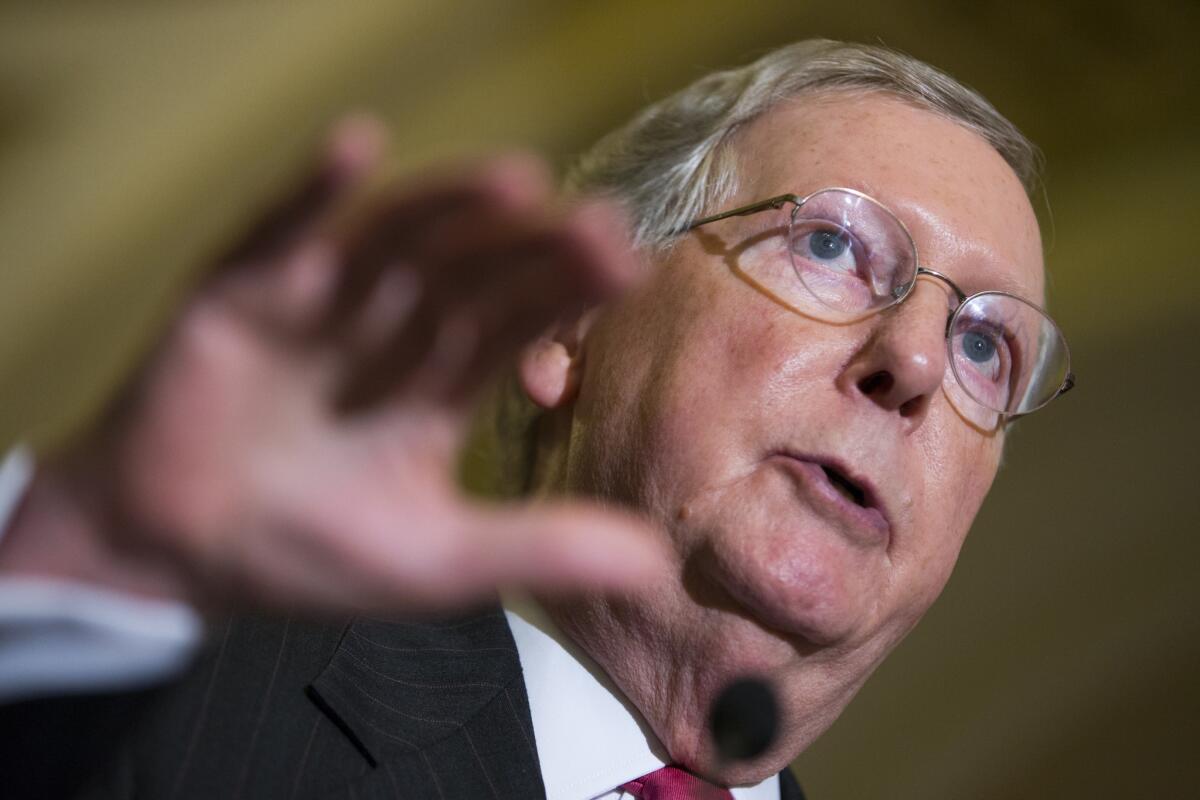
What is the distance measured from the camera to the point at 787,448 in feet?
5.00

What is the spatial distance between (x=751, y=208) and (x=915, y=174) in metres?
0.27

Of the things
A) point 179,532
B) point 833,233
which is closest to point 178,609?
point 179,532

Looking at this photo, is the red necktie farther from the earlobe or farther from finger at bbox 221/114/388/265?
finger at bbox 221/114/388/265

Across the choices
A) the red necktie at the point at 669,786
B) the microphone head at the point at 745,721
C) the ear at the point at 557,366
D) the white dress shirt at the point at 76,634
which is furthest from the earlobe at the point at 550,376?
the white dress shirt at the point at 76,634

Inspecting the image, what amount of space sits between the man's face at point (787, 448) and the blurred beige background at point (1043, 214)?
2.21 metres

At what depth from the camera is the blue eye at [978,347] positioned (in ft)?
5.88

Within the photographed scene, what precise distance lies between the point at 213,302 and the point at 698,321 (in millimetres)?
970

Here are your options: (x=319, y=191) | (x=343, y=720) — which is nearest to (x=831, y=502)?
(x=343, y=720)

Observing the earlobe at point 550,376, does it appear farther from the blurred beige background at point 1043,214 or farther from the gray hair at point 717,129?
the blurred beige background at point 1043,214

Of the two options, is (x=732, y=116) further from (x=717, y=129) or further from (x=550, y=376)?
(x=550, y=376)

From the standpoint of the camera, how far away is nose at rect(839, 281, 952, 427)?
1.55 meters

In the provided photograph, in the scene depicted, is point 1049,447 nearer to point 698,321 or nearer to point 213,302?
point 698,321

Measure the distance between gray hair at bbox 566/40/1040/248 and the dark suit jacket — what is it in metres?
0.77

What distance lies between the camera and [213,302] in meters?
0.81
